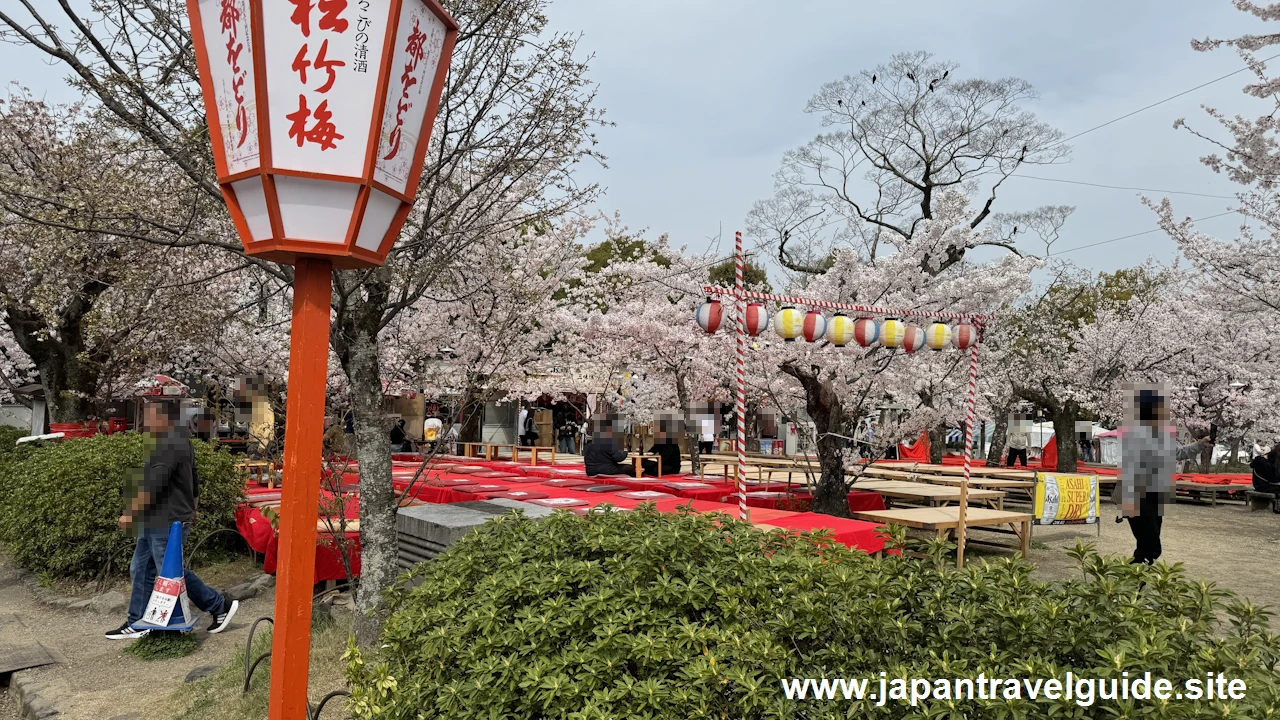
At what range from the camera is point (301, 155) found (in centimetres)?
228

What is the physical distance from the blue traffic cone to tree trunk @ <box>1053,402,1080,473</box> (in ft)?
55.6

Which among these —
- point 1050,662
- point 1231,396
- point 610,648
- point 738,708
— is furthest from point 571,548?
point 1231,396

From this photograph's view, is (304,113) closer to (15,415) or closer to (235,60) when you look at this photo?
(235,60)

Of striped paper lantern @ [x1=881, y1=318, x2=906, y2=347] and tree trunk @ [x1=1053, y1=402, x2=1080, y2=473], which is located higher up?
striped paper lantern @ [x1=881, y1=318, x2=906, y2=347]

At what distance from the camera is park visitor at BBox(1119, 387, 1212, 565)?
495 centimetres

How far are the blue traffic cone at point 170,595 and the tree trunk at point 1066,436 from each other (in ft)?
55.6

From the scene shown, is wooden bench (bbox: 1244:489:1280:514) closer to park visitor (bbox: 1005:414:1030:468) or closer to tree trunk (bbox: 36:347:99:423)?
park visitor (bbox: 1005:414:1030:468)

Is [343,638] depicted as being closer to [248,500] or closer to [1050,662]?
[248,500]

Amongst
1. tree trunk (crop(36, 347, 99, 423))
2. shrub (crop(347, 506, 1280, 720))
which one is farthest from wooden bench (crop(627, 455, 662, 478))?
shrub (crop(347, 506, 1280, 720))

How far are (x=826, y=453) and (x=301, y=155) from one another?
7322mm

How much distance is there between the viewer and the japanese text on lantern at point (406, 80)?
245 cm

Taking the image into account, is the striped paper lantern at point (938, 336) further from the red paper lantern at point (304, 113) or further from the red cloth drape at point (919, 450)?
the red cloth drape at point (919, 450)

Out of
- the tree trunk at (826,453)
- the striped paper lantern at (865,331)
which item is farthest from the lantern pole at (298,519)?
the tree trunk at (826,453)

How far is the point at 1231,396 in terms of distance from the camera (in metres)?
17.5
